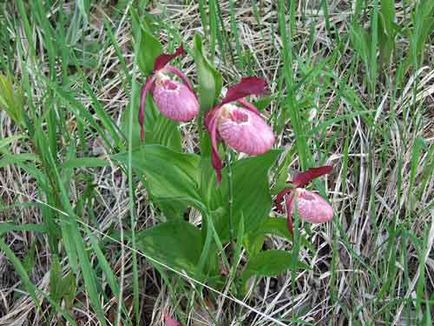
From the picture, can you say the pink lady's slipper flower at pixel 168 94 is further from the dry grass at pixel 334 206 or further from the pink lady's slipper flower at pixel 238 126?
the dry grass at pixel 334 206

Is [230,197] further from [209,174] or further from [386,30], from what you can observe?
[386,30]

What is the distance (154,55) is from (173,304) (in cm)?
48

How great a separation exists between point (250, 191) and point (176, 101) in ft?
0.76

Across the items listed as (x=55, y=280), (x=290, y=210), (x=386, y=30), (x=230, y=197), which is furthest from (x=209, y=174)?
(x=386, y=30)

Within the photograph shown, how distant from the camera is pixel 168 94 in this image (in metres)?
1.37

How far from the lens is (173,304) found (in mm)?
1554

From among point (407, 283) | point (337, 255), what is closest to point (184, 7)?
point (337, 255)

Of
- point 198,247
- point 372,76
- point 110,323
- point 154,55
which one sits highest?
point 154,55

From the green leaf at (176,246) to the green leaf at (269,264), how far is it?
0.25ft

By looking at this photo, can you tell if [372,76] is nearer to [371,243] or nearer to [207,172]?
[371,243]

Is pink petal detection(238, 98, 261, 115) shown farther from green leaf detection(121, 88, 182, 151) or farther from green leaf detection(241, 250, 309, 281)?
green leaf detection(241, 250, 309, 281)

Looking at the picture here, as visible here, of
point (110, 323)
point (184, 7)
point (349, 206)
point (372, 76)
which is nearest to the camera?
point (110, 323)

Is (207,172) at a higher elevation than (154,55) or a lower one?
lower

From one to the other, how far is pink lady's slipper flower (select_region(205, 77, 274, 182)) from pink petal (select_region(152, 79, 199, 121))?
3cm
